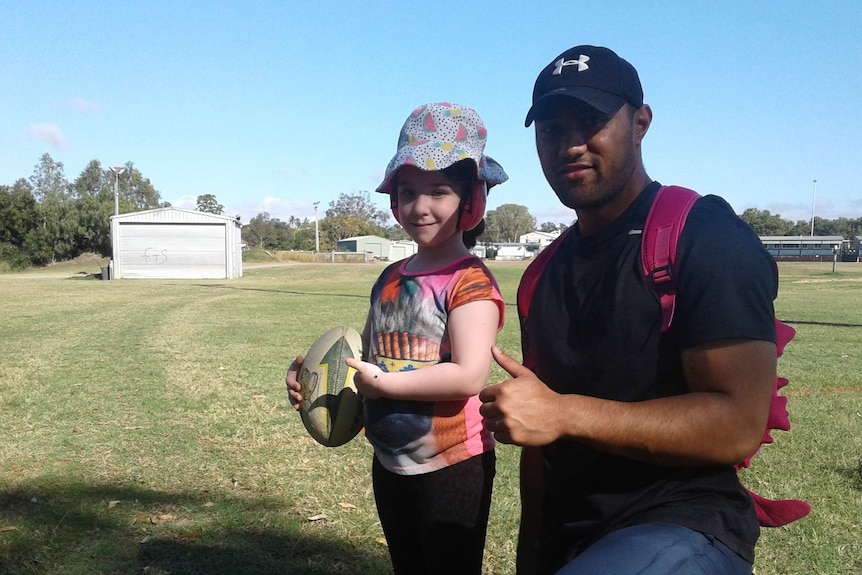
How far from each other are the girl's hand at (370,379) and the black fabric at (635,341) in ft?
1.82

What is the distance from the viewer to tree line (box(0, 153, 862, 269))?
49.8 metres

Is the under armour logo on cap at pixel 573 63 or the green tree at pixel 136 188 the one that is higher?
the green tree at pixel 136 188

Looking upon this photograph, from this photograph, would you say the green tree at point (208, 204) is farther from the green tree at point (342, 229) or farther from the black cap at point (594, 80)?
the black cap at point (594, 80)

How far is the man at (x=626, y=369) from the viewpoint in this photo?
151 cm

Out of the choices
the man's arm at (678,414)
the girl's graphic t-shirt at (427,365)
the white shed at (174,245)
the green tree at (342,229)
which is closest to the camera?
the man's arm at (678,414)

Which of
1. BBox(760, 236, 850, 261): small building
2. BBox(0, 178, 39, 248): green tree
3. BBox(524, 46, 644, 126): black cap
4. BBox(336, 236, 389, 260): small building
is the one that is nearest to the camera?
BBox(524, 46, 644, 126): black cap

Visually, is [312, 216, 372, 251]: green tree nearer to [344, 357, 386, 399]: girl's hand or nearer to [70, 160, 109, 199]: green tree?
[70, 160, 109, 199]: green tree

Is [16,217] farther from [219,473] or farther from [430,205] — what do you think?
[430,205]

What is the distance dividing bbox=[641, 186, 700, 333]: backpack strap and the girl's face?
0.85 m

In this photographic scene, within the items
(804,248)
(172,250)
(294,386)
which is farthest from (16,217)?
(804,248)

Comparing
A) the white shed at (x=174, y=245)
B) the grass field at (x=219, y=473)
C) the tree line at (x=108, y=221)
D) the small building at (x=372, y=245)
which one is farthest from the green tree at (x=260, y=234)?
the grass field at (x=219, y=473)

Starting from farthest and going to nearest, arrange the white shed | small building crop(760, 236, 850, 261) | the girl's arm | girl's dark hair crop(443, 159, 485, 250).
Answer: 1. small building crop(760, 236, 850, 261)
2. the white shed
3. girl's dark hair crop(443, 159, 485, 250)
4. the girl's arm

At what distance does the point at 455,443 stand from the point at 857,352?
398 inches

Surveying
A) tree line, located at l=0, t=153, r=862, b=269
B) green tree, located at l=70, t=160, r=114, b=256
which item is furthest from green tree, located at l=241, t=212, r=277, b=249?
green tree, located at l=70, t=160, r=114, b=256
